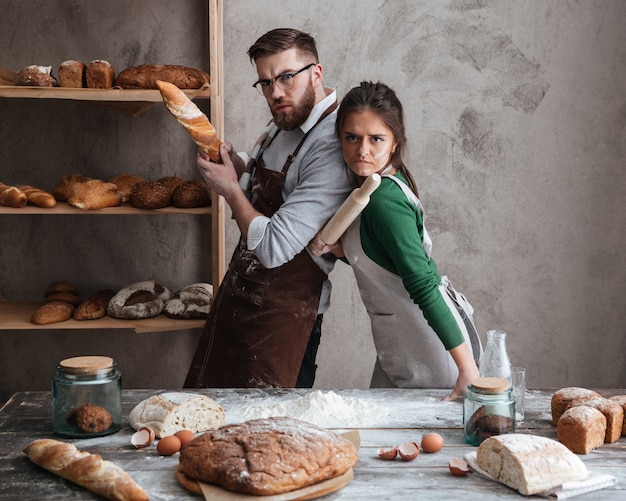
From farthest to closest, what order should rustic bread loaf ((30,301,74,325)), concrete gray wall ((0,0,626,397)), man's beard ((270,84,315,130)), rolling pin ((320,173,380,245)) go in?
concrete gray wall ((0,0,626,397)) < rustic bread loaf ((30,301,74,325)) < man's beard ((270,84,315,130)) < rolling pin ((320,173,380,245))

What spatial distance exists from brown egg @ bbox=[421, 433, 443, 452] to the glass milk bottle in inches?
9.8

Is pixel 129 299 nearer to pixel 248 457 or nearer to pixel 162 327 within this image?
pixel 162 327

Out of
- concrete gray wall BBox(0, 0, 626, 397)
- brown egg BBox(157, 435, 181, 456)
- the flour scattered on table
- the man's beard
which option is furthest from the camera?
concrete gray wall BBox(0, 0, 626, 397)

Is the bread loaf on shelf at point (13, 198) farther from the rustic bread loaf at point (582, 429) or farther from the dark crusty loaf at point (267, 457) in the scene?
the rustic bread loaf at point (582, 429)

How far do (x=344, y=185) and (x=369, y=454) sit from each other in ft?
3.24

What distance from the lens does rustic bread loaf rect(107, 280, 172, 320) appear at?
10.2 feet

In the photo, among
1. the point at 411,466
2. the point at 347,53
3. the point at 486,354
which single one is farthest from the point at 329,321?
the point at 411,466

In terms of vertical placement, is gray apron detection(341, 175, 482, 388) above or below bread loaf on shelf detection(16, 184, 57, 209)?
below

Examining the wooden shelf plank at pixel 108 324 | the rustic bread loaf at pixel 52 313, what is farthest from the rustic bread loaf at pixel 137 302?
the rustic bread loaf at pixel 52 313

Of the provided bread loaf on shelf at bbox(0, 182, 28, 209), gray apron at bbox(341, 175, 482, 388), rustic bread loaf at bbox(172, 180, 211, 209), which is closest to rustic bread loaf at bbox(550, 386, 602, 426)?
gray apron at bbox(341, 175, 482, 388)

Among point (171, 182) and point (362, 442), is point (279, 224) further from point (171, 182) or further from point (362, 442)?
point (171, 182)

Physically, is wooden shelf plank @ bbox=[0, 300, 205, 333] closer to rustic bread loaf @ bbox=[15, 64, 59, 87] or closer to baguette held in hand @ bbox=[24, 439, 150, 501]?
rustic bread loaf @ bbox=[15, 64, 59, 87]

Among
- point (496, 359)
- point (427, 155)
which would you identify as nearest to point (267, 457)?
point (496, 359)

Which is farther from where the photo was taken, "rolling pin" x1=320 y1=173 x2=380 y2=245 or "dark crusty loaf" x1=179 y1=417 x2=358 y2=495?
"rolling pin" x1=320 y1=173 x2=380 y2=245
